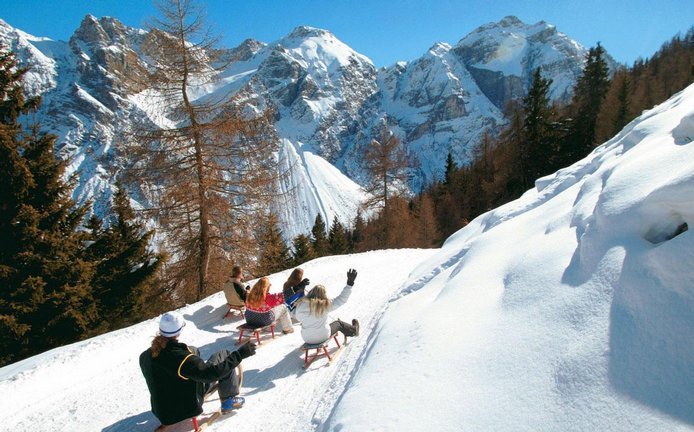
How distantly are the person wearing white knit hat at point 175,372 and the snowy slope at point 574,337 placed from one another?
1494mm

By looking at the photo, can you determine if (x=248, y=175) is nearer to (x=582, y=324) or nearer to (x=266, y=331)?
(x=266, y=331)

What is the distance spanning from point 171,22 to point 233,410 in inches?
456

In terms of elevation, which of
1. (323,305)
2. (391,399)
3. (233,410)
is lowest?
(233,410)

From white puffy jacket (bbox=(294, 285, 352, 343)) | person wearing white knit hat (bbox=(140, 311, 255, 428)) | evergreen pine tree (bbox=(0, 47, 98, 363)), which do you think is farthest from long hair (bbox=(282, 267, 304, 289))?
evergreen pine tree (bbox=(0, 47, 98, 363))

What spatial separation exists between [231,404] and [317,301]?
6.20 feet

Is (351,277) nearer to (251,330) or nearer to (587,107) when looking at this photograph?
(251,330)

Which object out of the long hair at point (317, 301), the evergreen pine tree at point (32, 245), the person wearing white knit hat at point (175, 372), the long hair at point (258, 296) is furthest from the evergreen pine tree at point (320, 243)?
the person wearing white knit hat at point (175, 372)

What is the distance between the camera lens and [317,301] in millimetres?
5703

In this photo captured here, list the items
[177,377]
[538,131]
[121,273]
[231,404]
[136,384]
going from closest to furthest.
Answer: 1. [177,377]
2. [231,404]
3. [136,384]
4. [121,273]
5. [538,131]

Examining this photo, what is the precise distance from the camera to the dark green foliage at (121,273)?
47.9 feet

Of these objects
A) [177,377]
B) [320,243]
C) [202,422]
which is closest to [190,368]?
[177,377]

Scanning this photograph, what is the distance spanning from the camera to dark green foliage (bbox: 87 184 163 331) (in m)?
14.6

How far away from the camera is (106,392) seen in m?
5.48

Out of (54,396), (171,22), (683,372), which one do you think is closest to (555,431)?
(683,372)
